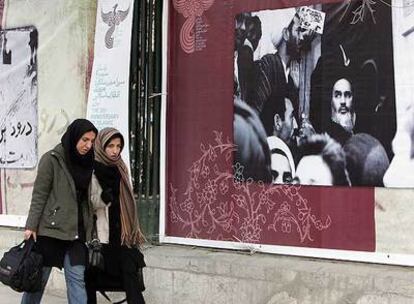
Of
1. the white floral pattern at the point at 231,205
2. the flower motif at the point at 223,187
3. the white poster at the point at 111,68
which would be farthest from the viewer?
the white poster at the point at 111,68

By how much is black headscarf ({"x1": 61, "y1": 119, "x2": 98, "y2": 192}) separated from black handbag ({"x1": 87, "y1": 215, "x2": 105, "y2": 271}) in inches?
13.3

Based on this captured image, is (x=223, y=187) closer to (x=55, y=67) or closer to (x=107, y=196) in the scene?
(x=107, y=196)

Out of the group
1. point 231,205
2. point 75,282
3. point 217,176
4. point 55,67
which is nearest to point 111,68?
point 55,67

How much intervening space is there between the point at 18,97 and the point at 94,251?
126 inches

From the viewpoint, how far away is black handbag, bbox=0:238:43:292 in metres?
4.50

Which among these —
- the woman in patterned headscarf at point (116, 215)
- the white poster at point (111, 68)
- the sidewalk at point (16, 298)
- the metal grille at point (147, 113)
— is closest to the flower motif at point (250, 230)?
the metal grille at point (147, 113)

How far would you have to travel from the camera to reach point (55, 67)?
279 inches

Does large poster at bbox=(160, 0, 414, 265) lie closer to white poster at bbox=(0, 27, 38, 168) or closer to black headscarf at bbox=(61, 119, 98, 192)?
black headscarf at bbox=(61, 119, 98, 192)

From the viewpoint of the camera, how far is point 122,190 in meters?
4.90

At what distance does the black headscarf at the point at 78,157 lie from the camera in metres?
4.62

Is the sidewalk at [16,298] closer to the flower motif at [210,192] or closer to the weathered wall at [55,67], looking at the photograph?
the weathered wall at [55,67]

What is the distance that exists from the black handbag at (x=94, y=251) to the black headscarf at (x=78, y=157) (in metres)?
0.34

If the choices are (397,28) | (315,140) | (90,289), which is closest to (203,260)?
(90,289)

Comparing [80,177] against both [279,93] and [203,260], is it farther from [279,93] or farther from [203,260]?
[279,93]
